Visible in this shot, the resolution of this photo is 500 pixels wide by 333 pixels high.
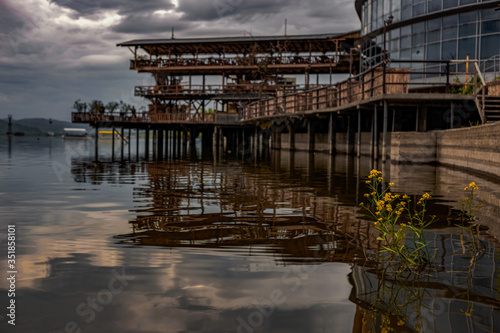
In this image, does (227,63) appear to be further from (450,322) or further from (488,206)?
(450,322)

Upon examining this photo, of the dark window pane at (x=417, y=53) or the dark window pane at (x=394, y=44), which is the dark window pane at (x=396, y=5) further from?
the dark window pane at (x=417, y=53)

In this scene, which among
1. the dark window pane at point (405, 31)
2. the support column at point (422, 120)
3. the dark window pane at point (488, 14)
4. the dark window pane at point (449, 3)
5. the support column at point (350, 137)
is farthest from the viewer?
the dark window pane at point (405, 31)

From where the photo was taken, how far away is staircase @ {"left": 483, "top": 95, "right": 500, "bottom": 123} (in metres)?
19.8

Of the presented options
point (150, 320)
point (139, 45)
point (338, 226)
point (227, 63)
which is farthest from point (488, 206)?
point (139, 45)

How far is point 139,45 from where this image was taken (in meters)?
65.0

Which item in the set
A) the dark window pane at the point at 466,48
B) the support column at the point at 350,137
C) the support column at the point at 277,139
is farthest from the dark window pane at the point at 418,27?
the support column at the point at 277,139

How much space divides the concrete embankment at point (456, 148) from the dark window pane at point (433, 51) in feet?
59.8

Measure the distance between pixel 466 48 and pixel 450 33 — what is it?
1.61 meters

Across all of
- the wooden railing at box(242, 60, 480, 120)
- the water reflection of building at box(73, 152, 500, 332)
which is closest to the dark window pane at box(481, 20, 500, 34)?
the wooden railing at box(242, 60, 480, 120)

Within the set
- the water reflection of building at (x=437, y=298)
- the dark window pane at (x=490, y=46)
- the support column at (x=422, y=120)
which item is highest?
the dark window pane at (x=490, y=46)

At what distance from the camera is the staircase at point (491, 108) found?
19828mm

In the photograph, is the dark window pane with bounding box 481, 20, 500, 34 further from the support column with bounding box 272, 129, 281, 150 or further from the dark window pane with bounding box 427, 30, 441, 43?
the support column with bounding box 272, 129, 281, 150

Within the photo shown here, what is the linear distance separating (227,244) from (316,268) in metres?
1.40

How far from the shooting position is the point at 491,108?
20781mm
